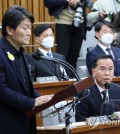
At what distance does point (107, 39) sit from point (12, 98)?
3.19 meters

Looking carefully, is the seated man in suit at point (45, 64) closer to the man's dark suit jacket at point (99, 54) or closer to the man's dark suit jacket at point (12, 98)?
the man's dark suit jacket at point (99, 54)

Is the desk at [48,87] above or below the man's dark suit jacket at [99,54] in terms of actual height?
below

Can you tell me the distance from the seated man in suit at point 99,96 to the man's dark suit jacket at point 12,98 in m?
0.79

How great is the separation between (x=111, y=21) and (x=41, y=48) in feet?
4.28

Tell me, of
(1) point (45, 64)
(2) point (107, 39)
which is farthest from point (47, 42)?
(2) point (107, 39)

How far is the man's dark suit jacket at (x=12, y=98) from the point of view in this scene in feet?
11.6

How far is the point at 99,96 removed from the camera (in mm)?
4586

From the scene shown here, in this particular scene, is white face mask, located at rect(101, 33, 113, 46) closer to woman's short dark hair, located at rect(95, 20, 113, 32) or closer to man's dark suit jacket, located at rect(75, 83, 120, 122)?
woman's short dark hair, located at rect(95, 20, 113, 32)

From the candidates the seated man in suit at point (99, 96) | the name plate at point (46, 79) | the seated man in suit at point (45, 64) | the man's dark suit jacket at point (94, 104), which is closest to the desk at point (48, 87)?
the name plate at point (46, 79)

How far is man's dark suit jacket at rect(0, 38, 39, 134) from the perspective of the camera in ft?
11.6

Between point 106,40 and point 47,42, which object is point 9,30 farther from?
point 106,40

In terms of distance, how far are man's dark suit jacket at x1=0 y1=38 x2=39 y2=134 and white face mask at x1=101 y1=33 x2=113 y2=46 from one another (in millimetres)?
2950

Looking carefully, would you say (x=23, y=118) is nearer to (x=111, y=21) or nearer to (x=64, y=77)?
(x=64, y=77)

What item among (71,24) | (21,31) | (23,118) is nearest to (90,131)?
(23,118)
